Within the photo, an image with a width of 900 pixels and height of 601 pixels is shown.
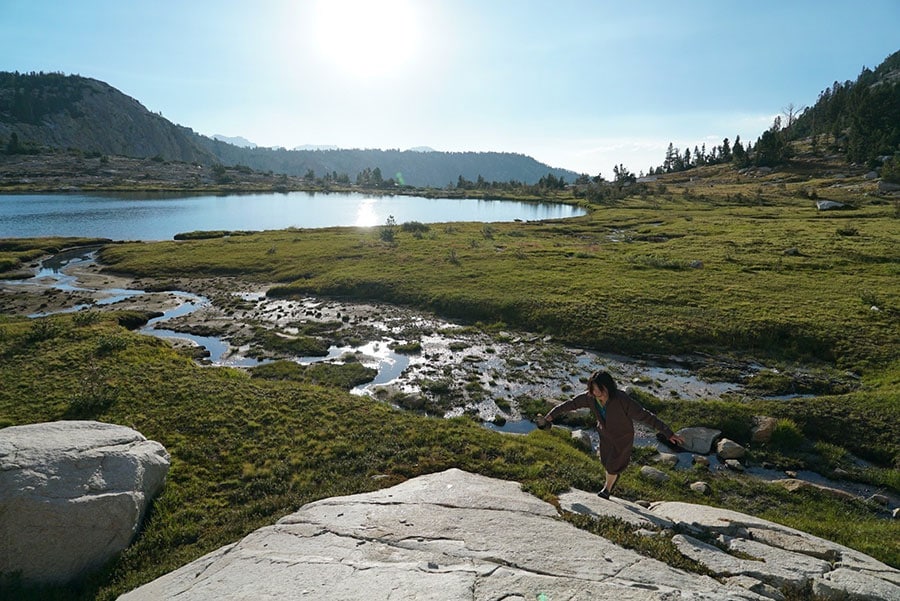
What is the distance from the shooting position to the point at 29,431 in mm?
12594

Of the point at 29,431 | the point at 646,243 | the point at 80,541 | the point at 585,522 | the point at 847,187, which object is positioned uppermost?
the point at 847,187

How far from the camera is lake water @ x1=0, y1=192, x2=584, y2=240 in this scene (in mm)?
94312

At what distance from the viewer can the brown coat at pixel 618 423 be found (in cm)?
1245


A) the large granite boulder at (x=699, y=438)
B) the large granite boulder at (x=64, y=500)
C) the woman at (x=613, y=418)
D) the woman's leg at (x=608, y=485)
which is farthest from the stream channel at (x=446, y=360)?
the large granite boulder at (x=64, y=500)

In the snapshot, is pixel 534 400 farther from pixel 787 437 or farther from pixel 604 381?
pixel 604 381

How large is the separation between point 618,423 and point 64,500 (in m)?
14.0

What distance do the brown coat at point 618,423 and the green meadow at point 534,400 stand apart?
6.70 feet

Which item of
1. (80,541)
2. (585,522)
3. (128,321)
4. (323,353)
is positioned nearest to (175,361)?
(323,353)

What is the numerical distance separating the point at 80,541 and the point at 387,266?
→ 4473 cm

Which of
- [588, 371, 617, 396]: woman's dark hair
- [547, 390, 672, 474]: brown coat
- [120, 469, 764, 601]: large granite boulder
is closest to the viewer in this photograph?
[120, 469, 764, 601]: large granite boulder

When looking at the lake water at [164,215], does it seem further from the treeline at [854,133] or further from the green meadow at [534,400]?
the treeline at [854,133]

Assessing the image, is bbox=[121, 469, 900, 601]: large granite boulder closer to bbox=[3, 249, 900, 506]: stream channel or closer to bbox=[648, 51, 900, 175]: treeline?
bbox=[3, 249, 900, 506]: stream channel

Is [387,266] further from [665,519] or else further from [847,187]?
[847,187]

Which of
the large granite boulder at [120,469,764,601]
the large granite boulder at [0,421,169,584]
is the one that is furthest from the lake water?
the large granite boulder at [120,469,764,601]
